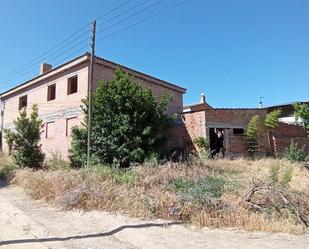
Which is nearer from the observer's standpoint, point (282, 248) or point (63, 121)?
point (282, 248)

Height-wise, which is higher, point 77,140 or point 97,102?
point 97,102

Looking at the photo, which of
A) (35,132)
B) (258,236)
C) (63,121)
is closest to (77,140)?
(35,132)

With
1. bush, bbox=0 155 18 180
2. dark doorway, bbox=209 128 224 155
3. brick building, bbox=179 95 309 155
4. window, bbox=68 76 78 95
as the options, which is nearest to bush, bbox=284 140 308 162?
brick building, bbox=179 95 309 155

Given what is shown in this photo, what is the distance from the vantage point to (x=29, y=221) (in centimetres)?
800

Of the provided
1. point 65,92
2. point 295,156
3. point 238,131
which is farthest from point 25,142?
point 295,156

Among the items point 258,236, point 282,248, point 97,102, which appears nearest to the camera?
point 282,248

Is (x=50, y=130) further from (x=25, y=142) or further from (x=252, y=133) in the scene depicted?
(x=252, y=133)

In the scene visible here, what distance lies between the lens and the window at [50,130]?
75.4ft

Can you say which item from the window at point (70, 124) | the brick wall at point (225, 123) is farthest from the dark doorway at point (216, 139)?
the window at point (70, 124)

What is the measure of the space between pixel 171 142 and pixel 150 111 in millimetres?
5497

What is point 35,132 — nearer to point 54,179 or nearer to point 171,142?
point 54,179

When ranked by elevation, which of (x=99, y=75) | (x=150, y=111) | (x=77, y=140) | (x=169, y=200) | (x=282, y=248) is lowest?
(x=282, y=248)

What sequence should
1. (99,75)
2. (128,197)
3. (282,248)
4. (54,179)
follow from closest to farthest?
(282,248)
(128,197)
(54,179)
(99,75)

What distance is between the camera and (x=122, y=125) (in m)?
15.7
